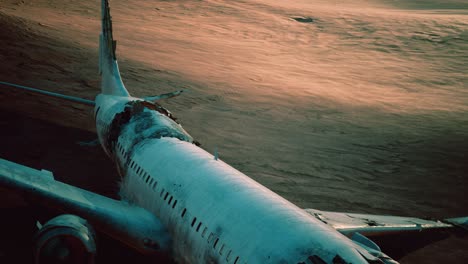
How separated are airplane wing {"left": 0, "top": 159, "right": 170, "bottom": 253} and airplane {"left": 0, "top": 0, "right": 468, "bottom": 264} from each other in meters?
0.04

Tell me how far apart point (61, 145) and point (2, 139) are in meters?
3.70

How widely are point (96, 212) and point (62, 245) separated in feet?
13.5

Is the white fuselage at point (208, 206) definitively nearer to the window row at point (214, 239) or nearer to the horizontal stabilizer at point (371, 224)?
the window row at point (214, 239)

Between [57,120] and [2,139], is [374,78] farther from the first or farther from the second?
[2,139]

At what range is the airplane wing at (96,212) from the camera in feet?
67.9

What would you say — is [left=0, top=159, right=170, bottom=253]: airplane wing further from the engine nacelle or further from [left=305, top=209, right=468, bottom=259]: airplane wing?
[left=305, top=209, right=468, bottom=259]: airplane wing

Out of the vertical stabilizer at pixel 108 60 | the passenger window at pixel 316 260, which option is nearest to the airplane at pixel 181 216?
the passenger window at pixel 316 260

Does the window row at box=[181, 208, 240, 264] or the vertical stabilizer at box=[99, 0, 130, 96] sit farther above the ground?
the vertical stabilizer at box=[99, 0, 130, 96]

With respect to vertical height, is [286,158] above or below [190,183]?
below

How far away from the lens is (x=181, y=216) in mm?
19500

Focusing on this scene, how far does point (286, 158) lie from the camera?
38.2 meters

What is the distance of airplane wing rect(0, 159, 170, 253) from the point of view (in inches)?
814

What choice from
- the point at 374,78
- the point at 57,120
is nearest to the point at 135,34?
the point at 374,78

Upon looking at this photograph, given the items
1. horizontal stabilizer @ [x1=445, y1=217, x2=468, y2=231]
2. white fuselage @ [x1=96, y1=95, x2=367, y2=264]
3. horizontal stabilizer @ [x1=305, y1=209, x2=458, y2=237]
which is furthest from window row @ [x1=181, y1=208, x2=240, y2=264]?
horizontal stabilizer @ [x1=445, y1=217, x2=468, y2=231]
